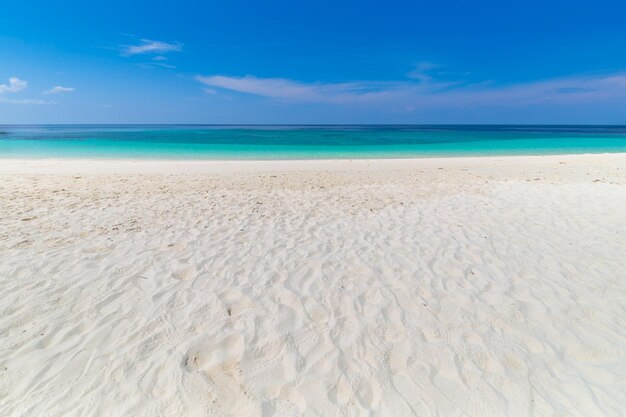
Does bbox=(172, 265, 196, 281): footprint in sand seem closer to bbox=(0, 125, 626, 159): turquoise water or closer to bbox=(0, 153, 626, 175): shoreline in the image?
bbox=(0, 153, 626, 175): shoreline

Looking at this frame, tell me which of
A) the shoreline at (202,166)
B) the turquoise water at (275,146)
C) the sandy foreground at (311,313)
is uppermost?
the turquoise water at (275,146)

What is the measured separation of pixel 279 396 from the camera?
2635 mm

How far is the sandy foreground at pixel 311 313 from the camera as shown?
264 centimetres

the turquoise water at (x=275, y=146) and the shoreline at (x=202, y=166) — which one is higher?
the turquoise water at (x=275, y=146)

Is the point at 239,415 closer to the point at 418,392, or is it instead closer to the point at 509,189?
the point at 418,392

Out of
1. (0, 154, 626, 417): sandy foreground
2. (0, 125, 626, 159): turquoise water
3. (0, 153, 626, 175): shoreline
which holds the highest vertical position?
(0, 125, 626, 159): turquoise water

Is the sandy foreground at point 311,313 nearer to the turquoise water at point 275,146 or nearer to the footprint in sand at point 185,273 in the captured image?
the footprint in sand at point 185,273

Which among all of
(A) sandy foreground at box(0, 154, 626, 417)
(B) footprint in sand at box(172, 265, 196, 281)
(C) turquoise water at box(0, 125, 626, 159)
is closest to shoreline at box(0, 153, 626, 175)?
(C) turquoise water at box(0, 125, 626, 159)

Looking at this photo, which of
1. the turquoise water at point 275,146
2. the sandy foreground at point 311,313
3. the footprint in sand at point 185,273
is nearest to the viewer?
the sandy foreground at point 311,313

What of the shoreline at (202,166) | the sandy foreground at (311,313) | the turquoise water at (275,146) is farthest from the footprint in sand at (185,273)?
the turquoise water at (275,146)

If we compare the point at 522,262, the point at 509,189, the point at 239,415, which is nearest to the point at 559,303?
the point at 522,262

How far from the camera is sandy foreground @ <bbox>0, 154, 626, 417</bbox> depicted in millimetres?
2641

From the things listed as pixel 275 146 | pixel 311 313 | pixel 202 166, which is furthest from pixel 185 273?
pixel 275 146

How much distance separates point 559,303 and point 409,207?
172 inches
